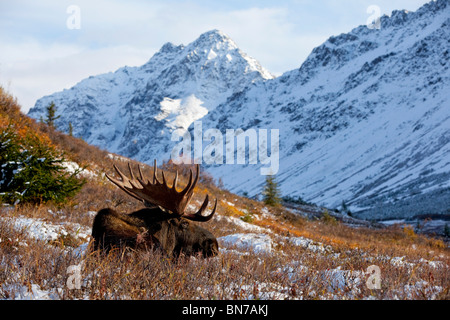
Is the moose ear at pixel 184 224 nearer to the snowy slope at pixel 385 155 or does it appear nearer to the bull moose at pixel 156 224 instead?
the bull moose at pixel 156 224

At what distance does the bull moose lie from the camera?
446 cm

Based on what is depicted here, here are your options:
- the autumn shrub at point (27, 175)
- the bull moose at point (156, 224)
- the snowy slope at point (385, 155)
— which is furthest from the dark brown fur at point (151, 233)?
the snowy slope at point (385, 155)

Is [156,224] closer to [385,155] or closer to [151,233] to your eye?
[151,233]

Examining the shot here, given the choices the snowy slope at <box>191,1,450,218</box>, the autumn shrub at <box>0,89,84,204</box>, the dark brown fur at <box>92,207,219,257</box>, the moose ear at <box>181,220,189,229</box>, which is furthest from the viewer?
the snowy slope at <box>191,1,450,218</box>

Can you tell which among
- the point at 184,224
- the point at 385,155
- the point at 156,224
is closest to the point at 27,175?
the point at 156,224

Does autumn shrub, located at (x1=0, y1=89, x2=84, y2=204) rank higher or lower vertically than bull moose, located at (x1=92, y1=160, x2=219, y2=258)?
higher

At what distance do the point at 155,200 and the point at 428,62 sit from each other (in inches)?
8799

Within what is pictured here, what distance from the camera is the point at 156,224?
15.9 ft

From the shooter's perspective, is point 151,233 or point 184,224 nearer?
point 151,233

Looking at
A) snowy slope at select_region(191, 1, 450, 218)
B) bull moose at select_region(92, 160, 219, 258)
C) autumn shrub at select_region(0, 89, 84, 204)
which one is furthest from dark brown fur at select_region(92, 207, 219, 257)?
snowy slope at select_region(191, 1, 450, 218)

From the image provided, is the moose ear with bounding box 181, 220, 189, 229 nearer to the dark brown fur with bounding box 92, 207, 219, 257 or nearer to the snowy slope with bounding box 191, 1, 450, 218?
the dark brown fur with bounding box 92, 207, 219, 257

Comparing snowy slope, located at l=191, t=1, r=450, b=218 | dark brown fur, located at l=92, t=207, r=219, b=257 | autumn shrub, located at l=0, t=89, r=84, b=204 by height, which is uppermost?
snowy slope, located at l=191, t=1, r=450, b=218
